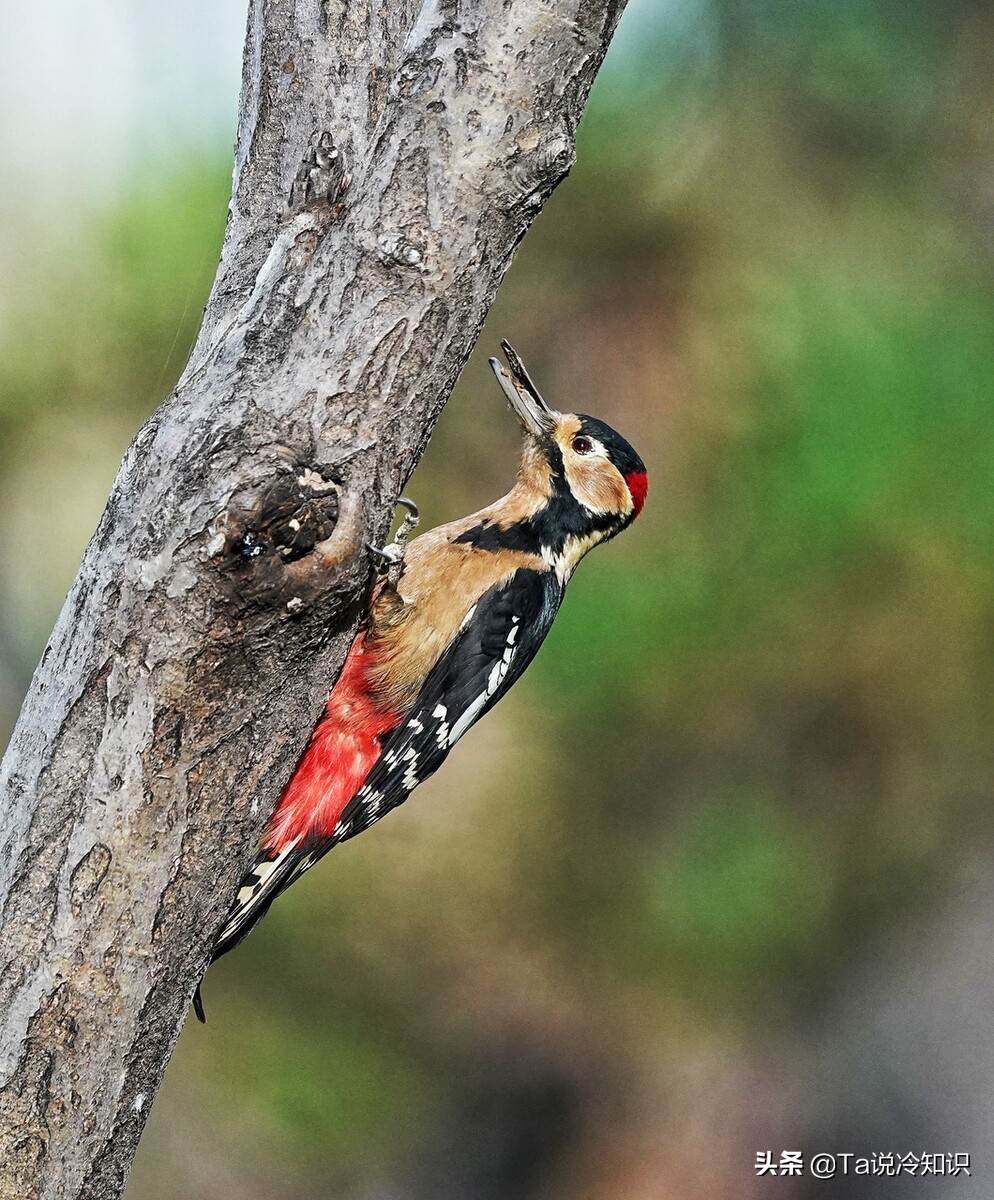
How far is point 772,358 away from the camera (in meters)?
4.31

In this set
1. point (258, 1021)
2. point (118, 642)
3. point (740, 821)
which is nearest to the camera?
point (118, 642)

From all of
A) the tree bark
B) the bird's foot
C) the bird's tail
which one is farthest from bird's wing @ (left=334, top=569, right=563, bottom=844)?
the tree bark

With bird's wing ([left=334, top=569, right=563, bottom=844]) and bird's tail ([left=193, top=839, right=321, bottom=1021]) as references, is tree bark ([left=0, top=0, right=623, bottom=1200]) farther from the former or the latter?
bird's wing ([left=334, top=569, right=563, bottom=844])

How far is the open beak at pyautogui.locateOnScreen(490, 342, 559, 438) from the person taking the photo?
7.43 ft

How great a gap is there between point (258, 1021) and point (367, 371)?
133 inches

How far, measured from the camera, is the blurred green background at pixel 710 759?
4129 mm

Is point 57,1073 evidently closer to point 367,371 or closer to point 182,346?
point 367,371

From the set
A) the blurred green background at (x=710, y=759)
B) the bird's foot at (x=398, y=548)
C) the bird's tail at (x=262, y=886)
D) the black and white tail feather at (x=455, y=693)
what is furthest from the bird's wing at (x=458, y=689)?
the blurred green background at (x=710, y=759)

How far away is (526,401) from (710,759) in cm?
236

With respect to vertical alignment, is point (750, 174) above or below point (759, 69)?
below

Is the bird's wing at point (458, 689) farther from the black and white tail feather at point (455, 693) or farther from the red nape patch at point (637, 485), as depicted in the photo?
the red nape patch at point (637, 485)

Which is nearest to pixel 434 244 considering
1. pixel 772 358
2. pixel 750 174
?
pixel 772 358

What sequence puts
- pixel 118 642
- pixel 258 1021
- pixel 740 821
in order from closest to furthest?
pixel 118 642
pixel 258 1021
pixel 740 821

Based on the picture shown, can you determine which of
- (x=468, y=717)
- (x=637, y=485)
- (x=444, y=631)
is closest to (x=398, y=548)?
(x=444, y=631)
